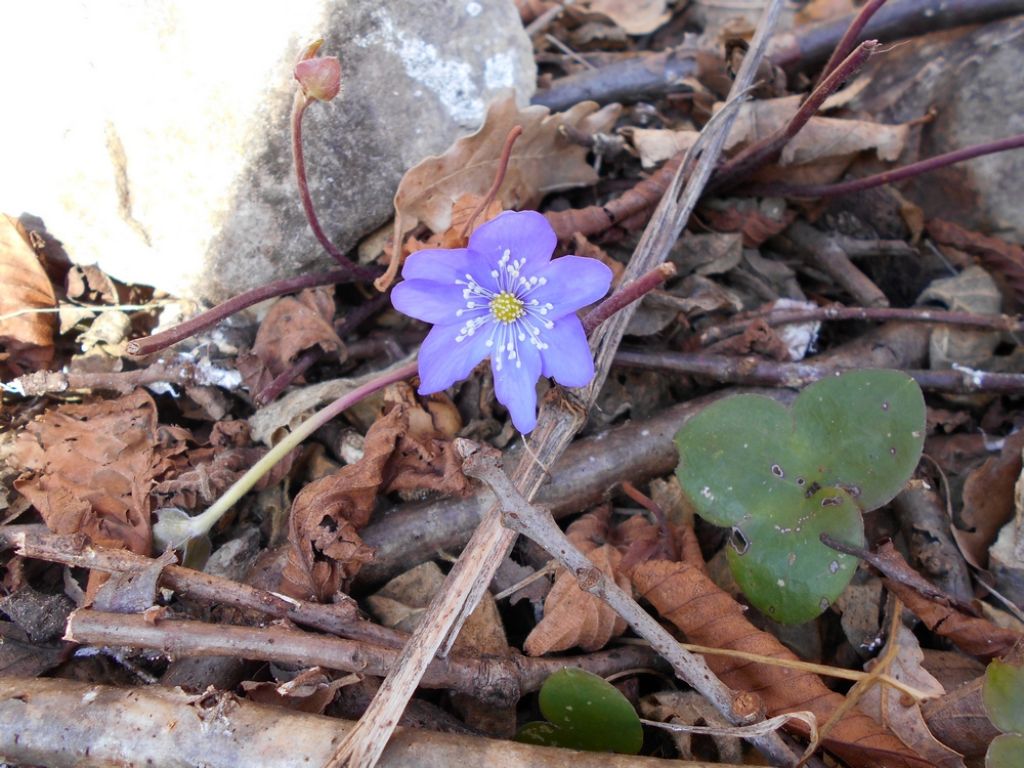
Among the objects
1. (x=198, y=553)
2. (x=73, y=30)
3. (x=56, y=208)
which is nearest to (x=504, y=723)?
(x=198, y=553)

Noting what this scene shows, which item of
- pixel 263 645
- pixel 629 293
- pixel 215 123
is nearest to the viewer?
pixel 263 645

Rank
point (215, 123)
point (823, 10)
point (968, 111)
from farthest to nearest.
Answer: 1. point (823, 10)
2. point (968, 111)
3. point (215, 123)

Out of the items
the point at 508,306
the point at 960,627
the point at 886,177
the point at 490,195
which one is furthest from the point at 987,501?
the point at 490,195

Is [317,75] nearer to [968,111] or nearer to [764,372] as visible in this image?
[764,372]

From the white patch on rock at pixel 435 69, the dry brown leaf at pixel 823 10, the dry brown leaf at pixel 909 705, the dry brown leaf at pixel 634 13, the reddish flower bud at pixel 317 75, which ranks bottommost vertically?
the dry brown leaf at pixel 909 705

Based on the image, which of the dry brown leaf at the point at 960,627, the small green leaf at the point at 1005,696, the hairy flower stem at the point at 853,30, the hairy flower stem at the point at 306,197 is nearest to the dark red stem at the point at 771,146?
the hairy flower stem at the point at 853,30

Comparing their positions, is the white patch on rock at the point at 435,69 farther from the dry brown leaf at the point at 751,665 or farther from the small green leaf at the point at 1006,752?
the small green leaf at the point at 1006,752

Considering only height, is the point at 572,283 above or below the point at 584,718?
above
